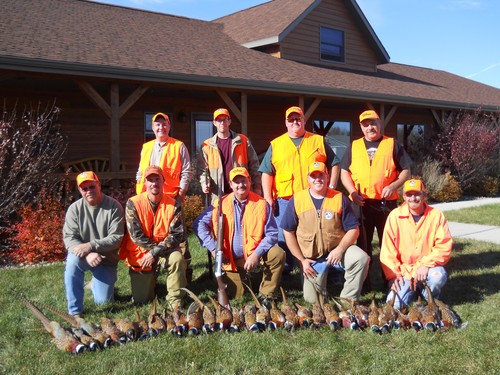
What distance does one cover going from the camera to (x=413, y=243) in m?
4.80

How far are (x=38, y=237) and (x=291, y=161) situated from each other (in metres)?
3.88

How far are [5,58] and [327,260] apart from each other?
620 centimetres

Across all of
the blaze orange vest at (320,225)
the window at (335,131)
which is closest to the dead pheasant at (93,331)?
the blaze orange vest at (320,225)

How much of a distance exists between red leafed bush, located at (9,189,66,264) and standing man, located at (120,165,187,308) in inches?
95.8

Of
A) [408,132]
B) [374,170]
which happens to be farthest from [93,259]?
[408,132]

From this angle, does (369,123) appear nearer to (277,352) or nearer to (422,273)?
(422,273)

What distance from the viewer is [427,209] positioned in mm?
4883

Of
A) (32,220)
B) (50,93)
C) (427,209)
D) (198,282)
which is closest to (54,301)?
(198,282)

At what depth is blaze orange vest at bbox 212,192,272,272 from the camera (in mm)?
5004

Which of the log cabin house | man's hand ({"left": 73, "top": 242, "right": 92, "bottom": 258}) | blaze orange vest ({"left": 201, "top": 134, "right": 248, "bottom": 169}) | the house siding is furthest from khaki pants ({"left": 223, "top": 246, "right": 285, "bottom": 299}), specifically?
the house siding

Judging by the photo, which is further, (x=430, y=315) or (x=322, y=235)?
(x=322, y=235)

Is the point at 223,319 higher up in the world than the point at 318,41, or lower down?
lower down

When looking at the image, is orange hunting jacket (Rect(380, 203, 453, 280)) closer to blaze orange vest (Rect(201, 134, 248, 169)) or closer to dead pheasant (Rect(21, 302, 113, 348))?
blaze orange vest (Rect(201, 134, 248, 169))

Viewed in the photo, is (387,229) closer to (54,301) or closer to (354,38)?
(54,301)
